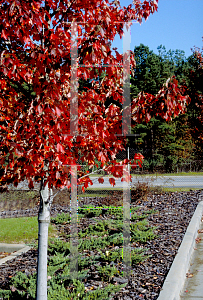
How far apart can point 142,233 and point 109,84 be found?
3.41 meters

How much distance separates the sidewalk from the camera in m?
3.69

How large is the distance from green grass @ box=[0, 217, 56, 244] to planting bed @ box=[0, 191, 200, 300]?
0.55 m

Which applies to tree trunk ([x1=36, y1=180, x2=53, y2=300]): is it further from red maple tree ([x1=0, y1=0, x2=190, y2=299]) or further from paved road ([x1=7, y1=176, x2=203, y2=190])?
paved road ([x1=7, y1=176, x2=203, y2=190])

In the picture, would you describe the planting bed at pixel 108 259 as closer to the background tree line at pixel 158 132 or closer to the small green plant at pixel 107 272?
the small green plant at pixel 107 272

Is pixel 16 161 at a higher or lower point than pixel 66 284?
higher

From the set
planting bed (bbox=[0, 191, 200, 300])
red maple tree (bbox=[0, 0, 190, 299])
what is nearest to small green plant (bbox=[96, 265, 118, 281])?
planting bed (bbox=[0, 191, 200, 300])

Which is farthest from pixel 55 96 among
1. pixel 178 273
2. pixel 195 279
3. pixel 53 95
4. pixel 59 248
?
pixel 59 248

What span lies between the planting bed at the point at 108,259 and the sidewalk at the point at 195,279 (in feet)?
1.04

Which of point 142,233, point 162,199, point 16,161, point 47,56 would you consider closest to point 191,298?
point 142,233

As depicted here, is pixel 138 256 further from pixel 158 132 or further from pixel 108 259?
pixel 158 132

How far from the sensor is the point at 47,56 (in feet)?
8.77

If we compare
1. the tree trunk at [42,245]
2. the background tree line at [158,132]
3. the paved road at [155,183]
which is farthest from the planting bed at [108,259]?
the background tree line at [158,132]

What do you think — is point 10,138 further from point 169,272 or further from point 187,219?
point 187,219

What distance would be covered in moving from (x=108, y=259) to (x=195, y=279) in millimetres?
1261
